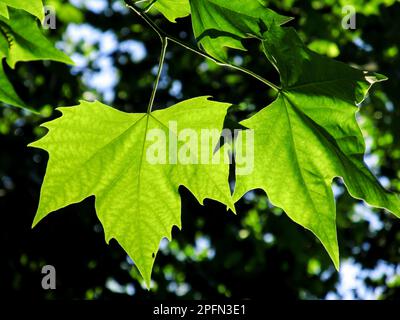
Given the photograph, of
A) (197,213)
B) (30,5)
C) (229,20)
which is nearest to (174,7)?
(229,20)

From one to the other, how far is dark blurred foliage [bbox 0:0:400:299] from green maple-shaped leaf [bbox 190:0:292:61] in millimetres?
2412

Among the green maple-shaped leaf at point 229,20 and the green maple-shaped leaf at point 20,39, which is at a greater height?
the green maple-shaped leaf at point 20,39

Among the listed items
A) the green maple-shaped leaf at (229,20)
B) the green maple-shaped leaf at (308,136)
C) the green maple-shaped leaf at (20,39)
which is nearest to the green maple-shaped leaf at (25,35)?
the green maple-shaped leaf at (20,39)

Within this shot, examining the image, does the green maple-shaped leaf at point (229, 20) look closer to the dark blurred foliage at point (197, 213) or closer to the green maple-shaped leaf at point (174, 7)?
the green maple-shaped leaf at point (174, 7)

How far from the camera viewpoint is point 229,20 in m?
1.05

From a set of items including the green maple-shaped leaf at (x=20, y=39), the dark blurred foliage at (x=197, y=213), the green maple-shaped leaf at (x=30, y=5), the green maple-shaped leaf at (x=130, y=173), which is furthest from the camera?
the dark blurred foliage at (x=197, y=213)

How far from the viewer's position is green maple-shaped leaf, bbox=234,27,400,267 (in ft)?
3.55

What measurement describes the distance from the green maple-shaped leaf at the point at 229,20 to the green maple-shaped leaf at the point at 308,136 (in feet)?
0.13

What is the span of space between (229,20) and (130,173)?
1.30ft

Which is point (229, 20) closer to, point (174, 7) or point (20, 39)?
point (174, 7)

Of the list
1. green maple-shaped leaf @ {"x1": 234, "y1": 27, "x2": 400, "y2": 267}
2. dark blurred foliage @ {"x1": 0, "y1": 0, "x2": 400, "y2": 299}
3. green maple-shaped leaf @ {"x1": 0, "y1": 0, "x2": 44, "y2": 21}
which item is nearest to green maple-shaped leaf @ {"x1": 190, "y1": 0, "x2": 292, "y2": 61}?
green maple-shaped leaf @ {"x1": 234, "y1": 27, "x2": 400, "y2": 267}

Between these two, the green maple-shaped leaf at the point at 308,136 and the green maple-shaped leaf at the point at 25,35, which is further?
the green maple-shaped leaf at the point at 25,35

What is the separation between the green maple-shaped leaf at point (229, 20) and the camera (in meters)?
1.02

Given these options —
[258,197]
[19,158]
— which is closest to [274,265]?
[258,197]
